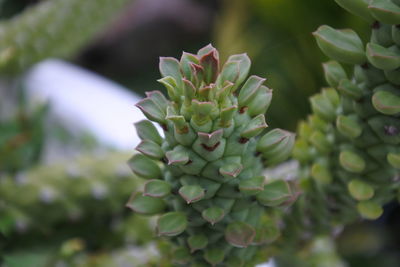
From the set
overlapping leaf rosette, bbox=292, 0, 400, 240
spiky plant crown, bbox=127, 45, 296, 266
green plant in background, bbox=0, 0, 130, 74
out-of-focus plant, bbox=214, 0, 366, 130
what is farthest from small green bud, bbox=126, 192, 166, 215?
out-of-focus plant, bbox=214, 0, 366, 130

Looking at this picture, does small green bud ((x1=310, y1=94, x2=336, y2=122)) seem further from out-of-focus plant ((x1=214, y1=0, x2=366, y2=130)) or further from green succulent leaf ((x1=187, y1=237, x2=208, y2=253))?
out-of-focus plant ((x1=214, y1=0, x2=366, y2=130))

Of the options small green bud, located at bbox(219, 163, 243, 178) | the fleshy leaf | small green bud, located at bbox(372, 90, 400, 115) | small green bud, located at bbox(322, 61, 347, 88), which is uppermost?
small green bud, located at bbox(322, 61, 347, 88)

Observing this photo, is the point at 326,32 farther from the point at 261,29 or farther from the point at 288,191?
the point at 261,29

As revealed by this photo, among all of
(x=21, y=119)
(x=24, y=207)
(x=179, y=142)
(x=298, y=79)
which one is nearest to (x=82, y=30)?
(x=21, y=119)

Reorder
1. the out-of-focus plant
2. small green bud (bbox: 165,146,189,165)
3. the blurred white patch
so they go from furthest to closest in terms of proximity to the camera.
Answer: the out-of-focus plant, the blurred white patch, small green bud (bbox: 165,146,189,165)

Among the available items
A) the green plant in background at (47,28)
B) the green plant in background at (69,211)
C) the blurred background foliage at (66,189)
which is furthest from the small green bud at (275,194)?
the green plant in background at (47,28)

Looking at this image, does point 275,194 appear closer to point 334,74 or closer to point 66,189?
point 334,74

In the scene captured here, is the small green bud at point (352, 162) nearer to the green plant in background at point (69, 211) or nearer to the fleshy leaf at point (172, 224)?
the fleshy leaf at point (172, 224)

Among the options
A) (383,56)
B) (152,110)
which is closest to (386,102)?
(383,56)
